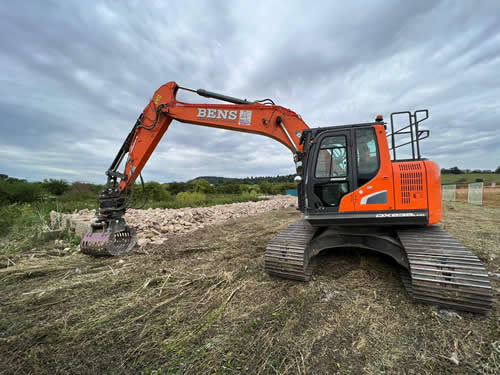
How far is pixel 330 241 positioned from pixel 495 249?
12.6ft

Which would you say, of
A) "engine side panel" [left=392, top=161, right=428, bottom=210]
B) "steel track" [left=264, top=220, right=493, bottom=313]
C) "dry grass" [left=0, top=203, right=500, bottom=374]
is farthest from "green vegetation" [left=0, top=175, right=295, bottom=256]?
"engine side panel" [left=392, top=161, right=428, bottom=210]

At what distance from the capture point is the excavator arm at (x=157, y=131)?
14.4ft

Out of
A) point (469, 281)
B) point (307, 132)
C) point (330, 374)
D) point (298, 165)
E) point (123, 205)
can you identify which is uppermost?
point (307, 132)

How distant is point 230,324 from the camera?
2.33 m

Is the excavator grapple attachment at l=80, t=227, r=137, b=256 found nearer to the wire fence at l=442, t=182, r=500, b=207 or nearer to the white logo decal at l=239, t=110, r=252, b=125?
the white logo decal at l=239, t=110, r=252, b=125

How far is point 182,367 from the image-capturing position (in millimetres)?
1781

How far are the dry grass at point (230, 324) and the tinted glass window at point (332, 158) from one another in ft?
5.11

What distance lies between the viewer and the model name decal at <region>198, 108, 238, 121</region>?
461 cm

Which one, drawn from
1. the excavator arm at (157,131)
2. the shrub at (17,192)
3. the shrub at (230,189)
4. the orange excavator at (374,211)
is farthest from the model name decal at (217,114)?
the shrub at (230,189)

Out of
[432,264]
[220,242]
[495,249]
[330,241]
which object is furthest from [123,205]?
[495,249]

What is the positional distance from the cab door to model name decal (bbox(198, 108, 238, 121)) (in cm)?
188

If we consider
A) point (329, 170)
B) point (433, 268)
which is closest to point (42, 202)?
point (329, 170)

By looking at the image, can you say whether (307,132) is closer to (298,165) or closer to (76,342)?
(298,165)

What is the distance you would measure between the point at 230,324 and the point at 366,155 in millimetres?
2907
